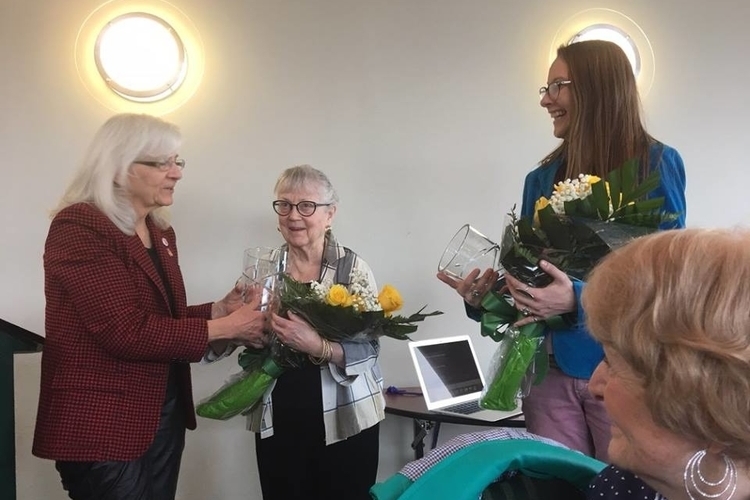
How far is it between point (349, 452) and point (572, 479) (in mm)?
1119

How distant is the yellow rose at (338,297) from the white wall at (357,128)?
0.91 meters

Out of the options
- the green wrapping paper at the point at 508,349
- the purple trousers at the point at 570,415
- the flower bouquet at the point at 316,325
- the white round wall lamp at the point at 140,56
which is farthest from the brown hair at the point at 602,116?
the white round wall lamp at the point at 140,56

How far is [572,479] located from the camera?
3.01ft

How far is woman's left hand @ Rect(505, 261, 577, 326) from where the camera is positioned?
1378mm

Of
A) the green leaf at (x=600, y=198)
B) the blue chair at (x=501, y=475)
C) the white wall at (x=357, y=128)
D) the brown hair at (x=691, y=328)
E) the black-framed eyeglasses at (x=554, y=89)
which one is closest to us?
the brown hair at (x=691, y=328)

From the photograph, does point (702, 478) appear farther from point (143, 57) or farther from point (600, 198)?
point (143, 57)

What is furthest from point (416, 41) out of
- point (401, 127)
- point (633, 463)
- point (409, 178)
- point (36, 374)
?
point (633, 463)

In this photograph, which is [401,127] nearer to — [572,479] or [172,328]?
[172,328]

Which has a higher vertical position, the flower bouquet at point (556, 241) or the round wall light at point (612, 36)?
the round wall light at point (612, 36)

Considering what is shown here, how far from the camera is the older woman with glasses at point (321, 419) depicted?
6.19ft

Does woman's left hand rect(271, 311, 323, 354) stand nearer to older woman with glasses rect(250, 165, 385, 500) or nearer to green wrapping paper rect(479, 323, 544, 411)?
older woman with glasses rect(250, 165, 385, 500)

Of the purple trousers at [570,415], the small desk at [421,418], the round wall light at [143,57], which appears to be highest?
the round wall light at [143,57]

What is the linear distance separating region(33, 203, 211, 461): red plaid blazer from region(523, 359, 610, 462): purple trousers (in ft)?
2.92

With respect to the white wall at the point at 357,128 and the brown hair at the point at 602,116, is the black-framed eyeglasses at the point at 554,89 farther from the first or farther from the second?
the white wall at the point at 357,128
